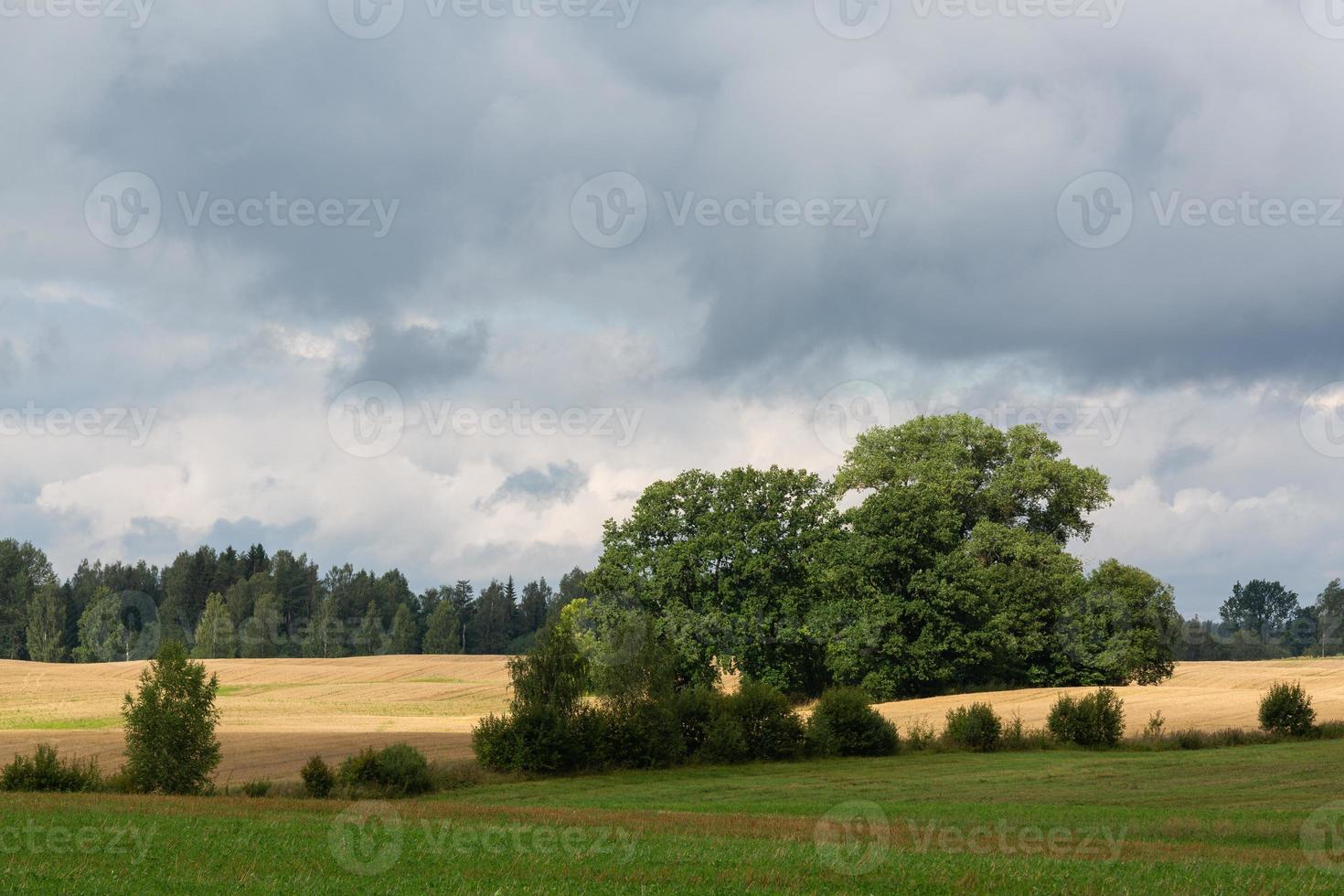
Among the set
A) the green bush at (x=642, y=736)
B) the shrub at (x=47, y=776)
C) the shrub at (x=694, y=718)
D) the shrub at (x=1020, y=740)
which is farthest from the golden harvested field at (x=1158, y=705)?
the shrub at (x=47, y=776)

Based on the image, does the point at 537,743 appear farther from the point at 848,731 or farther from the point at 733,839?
the point at 733,839

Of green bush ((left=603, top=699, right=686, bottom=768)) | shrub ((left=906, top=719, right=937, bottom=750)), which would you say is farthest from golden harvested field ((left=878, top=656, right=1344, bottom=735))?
green bush ((left=603, top=699, right=686, bottom=768))

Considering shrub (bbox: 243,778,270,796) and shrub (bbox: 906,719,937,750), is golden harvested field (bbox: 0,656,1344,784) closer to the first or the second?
shrub (bbox: 906,719,937,750)

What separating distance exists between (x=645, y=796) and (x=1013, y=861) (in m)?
20.8

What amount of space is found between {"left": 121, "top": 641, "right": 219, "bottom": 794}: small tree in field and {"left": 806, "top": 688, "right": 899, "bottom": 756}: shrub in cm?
2644

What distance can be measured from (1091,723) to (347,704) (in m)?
60.2

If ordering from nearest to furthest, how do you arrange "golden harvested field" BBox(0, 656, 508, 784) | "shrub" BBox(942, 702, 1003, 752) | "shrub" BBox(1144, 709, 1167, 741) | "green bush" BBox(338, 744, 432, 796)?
"green bush" BBox(338, 744, 432, 796) → "shrub" BBox(942, 702, 1003, 752) → "shrub" BBox(1144, 709, 1167, 741) → "golden harvested field" BBox(0, 656, 508, 784)

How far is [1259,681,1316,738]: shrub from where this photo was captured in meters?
53.2

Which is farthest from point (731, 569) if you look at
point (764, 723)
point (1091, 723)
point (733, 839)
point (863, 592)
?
point (733, 839)

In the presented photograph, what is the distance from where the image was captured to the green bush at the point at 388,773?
3981 cm

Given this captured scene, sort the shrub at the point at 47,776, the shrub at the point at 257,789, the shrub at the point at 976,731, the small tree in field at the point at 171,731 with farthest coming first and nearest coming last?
the shrub at the point at 976,731 < the shrub at the point at 257,789 < the small tree in field at the point at 171,731 < the shrub at the point at 47,776

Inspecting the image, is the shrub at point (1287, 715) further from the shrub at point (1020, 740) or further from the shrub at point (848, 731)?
the shrub at point (848, 731)

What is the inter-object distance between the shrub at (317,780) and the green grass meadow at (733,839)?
448 cm

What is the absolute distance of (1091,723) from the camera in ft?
175
